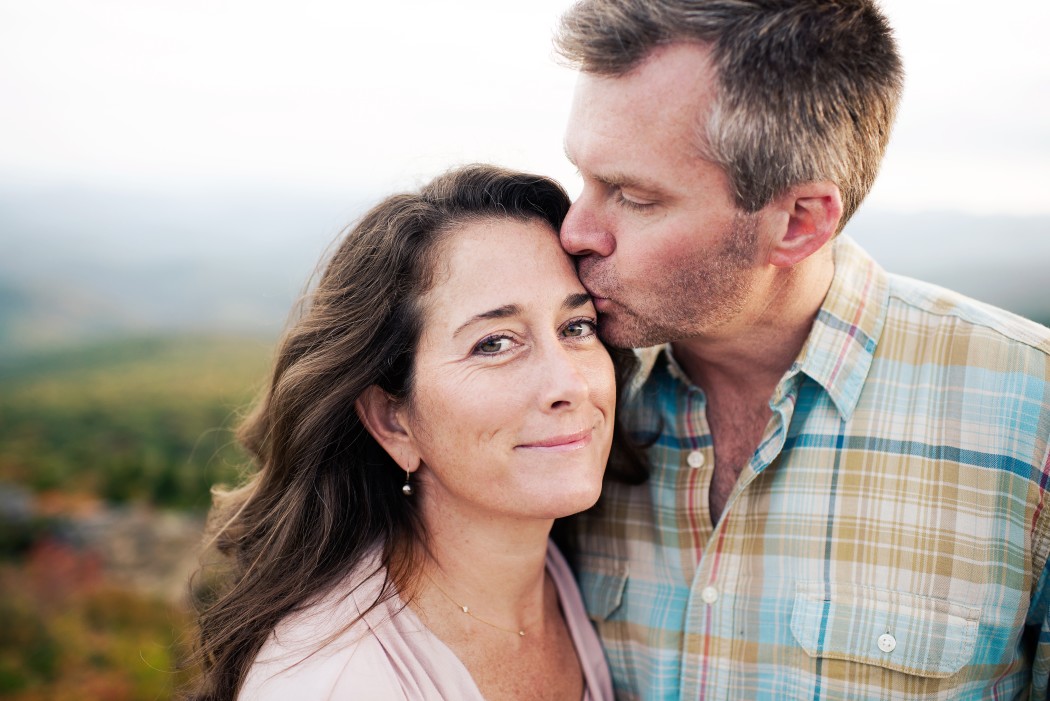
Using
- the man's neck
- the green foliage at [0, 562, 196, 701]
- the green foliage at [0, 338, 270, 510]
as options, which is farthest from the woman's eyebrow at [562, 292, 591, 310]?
the green foliage at [0, 562, 196, 701]

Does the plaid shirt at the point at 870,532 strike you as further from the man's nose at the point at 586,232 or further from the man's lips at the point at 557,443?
the man's nose at the point at 586,232

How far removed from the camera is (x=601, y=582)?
2500mm

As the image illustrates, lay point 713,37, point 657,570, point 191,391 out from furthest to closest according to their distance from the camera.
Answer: point 191,391, point 657,570, point 713,37

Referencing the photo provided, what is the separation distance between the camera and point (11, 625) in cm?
409

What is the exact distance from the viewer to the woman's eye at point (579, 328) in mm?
2205

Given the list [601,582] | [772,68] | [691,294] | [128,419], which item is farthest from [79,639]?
[772,68]

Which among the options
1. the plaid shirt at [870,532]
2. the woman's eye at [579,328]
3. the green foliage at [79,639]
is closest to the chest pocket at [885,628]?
the plaid shirt at [870,532]

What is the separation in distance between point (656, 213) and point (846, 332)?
0.62 meters

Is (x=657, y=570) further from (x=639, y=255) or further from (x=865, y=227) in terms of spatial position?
(x=865, y=227)

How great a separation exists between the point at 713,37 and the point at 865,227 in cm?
244

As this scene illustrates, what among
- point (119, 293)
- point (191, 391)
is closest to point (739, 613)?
point (191, 391)

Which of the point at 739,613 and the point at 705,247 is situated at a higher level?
the point at 705,247

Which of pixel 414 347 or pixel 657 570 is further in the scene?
pixel 657 570

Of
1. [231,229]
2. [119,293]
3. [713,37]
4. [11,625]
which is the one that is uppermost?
[713,37]
